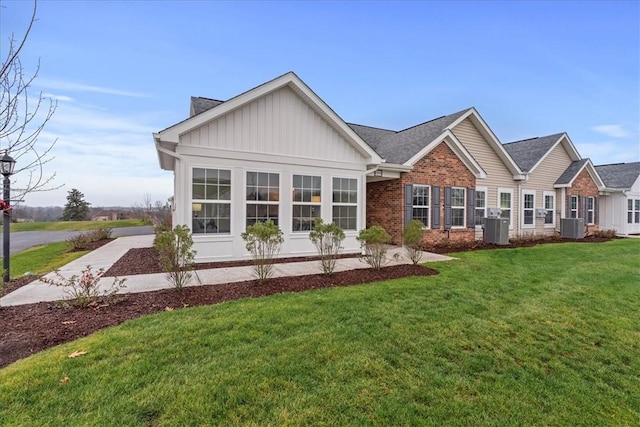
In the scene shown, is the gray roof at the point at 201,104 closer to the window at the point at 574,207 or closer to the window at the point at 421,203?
the window at the point at 421,203

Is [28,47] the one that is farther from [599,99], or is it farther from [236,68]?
[599,99]

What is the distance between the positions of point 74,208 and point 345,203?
4909cm

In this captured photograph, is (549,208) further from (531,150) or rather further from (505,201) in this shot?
(505,201)

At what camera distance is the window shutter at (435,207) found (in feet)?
40.7

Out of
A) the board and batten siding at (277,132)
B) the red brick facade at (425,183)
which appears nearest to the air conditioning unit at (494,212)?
the red brick facade at (425,183)

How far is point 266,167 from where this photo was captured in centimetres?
891

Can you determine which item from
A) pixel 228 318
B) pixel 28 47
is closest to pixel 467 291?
pixel 228 318

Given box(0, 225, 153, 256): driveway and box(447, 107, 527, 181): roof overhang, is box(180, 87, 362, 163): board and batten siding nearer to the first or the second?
box(447, 107, 527, 181): roof overhang

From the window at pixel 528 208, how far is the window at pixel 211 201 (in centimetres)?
1539

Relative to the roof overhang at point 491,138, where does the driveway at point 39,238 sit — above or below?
below

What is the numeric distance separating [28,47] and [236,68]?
40.2 feet

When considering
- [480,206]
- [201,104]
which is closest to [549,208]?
[480,206]

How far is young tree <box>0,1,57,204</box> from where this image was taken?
3119mm

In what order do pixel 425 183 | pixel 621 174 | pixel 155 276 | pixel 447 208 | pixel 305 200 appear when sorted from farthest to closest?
1. pixel 621 174
2. pixel 447 208
3. pixel 425 183
4. pixel 305 200
5. pixel 155 276
